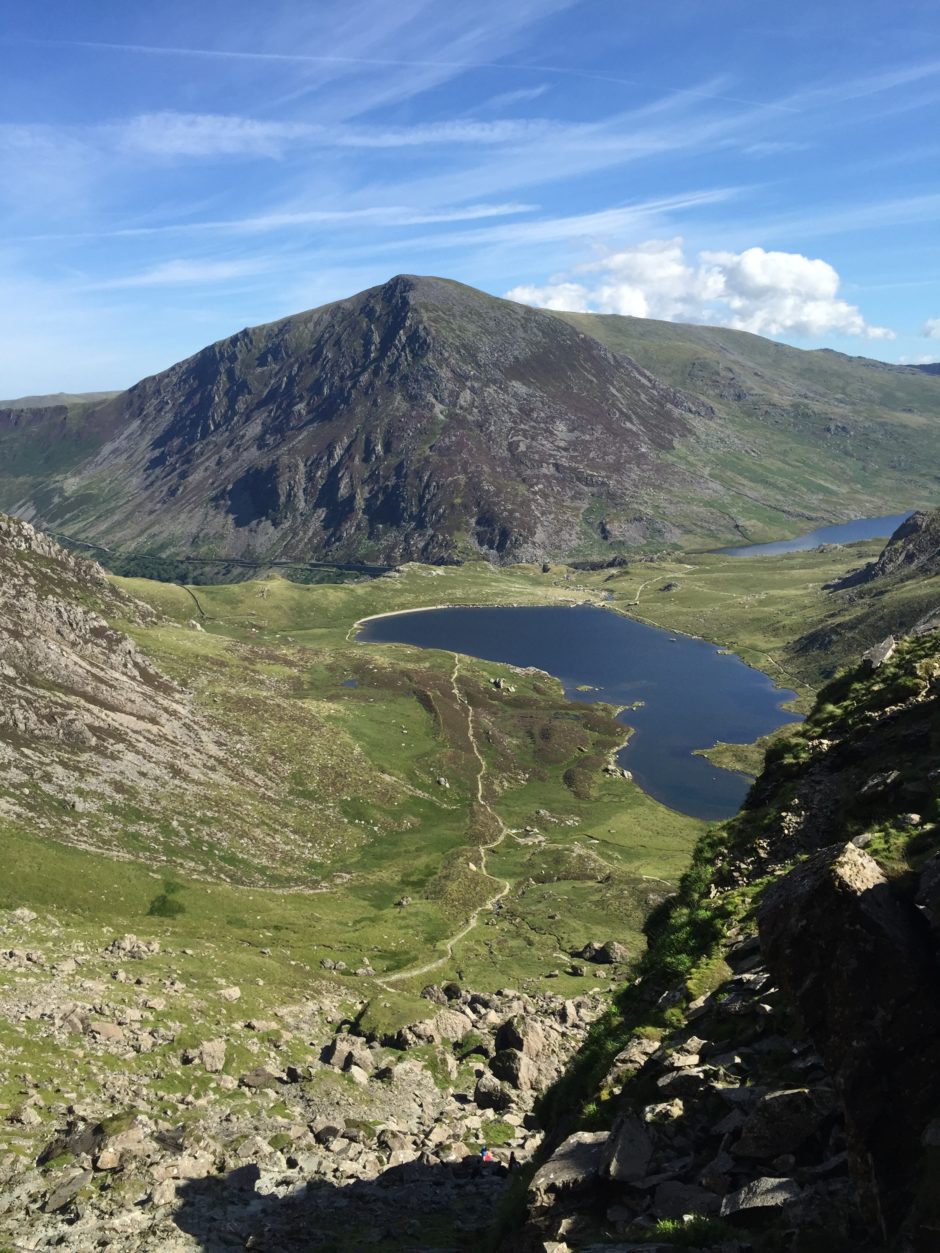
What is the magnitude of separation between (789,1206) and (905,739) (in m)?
18.3

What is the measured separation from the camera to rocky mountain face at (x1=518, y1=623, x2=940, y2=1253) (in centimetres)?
1356

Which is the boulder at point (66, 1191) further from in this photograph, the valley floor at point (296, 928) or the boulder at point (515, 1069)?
the boulder at point (515, 1069)

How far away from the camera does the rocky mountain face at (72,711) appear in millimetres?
104625

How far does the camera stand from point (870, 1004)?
46.9 ft

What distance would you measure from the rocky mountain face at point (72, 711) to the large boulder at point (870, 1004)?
9971 centimetres

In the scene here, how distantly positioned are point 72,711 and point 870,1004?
4866 inches

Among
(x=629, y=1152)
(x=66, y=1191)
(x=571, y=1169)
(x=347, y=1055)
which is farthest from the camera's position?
(x=347, y=1055)

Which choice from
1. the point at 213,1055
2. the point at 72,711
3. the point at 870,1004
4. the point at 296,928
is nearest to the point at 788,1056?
the point at 870,1004

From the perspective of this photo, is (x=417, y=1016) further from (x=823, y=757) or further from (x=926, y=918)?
(x=926, y=918)

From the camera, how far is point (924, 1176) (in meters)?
11.9

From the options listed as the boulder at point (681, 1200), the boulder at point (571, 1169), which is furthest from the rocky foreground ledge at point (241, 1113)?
the boulder at point (681, 1200)

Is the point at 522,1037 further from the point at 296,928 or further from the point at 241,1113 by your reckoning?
the point at 296,928

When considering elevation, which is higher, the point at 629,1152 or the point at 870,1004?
the point at 870,1004

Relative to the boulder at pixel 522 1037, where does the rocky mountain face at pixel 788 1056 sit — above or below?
above
